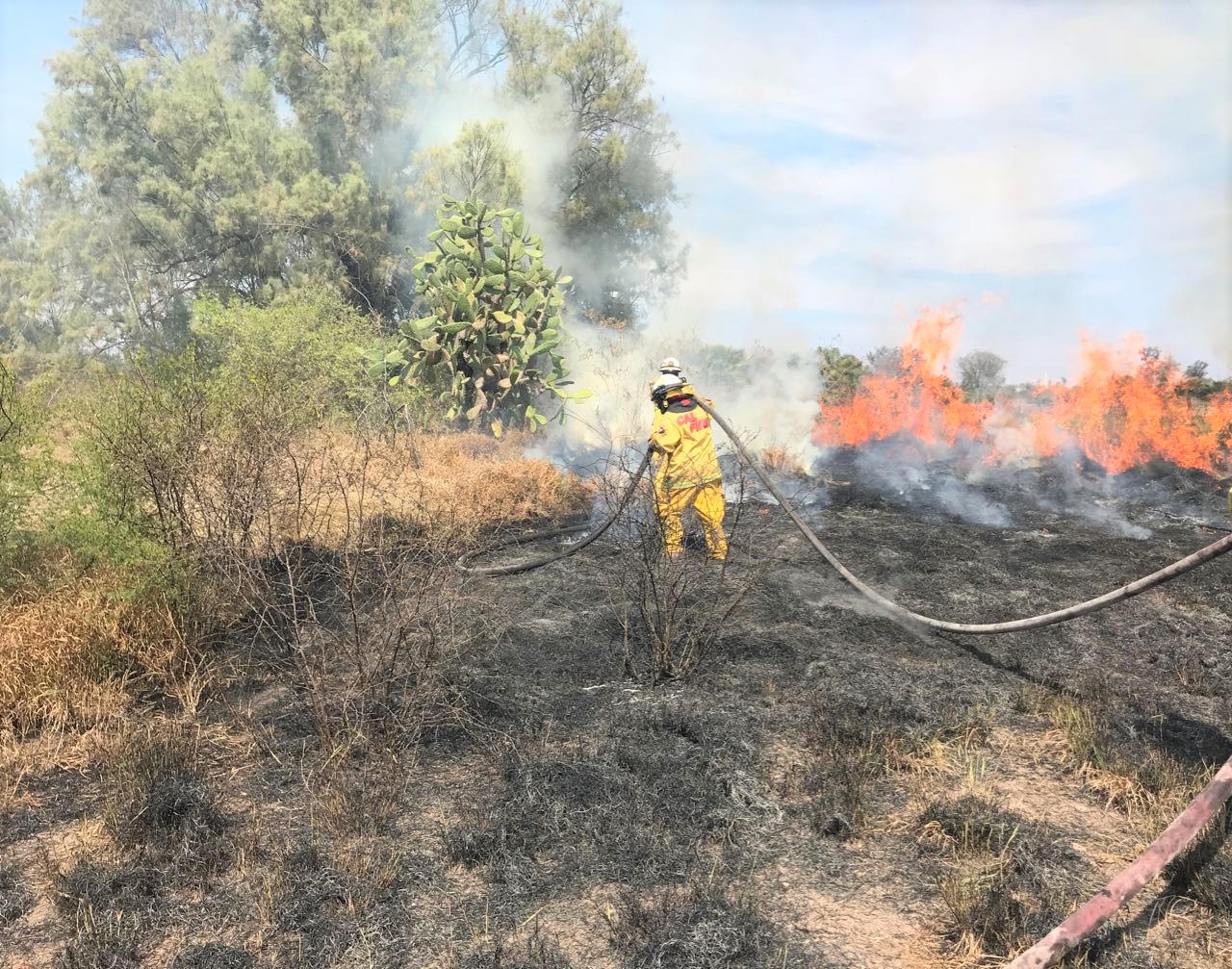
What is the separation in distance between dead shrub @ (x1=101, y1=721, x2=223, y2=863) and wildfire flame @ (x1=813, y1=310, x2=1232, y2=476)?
42.6 ft

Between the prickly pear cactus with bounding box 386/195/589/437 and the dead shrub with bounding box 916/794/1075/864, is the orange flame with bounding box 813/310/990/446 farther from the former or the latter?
the dead shrub with bounding box 916/794/1075/864

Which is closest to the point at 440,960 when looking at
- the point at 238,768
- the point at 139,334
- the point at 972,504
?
the point at 238,768

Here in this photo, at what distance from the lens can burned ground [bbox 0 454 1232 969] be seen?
2.97 metres

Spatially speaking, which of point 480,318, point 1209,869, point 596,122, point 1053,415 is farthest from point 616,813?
point 596,122

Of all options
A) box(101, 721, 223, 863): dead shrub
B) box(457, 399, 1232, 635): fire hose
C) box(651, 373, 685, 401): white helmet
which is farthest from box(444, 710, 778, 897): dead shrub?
box(651, 373, 685, 401): white helmet

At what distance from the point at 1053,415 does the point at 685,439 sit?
1050 centimetres

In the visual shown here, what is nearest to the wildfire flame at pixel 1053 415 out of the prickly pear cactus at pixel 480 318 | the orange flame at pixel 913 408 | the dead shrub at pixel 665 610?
the orange flame at pixel 913 408

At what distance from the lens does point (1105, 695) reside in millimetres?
4750

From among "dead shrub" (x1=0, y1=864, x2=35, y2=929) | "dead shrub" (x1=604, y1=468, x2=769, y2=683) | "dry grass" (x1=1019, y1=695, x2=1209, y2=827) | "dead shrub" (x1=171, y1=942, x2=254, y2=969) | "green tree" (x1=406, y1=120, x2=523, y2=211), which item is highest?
"green tree" (x1=406, y1=120, x2=523, y2=211)

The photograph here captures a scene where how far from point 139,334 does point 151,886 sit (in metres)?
25.7

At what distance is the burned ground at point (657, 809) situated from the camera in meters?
2.97

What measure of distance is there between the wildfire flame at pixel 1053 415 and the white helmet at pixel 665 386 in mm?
8664

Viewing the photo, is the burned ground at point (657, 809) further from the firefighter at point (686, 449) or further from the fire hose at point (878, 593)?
the firefighter at point (686, 449)

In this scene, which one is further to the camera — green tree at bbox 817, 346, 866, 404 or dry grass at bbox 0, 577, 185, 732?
green tree at bbox 817, 346, 866, 404
